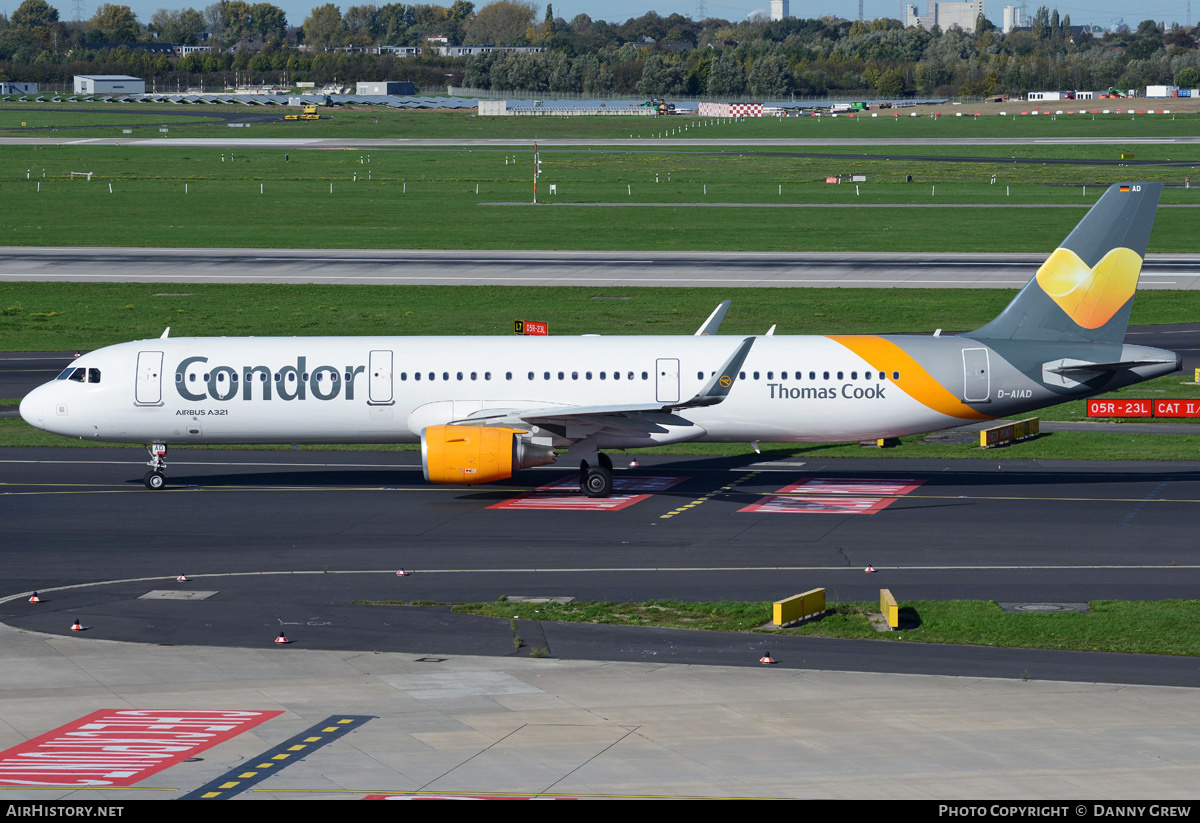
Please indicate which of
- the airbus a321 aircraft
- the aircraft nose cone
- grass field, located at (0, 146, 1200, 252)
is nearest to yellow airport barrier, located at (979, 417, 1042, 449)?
the airbus a321 aircraft

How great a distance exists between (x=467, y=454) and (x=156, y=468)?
10.6 metres

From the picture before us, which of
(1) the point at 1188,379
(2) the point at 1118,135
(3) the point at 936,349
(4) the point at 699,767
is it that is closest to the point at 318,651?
(4) the point at 699,767

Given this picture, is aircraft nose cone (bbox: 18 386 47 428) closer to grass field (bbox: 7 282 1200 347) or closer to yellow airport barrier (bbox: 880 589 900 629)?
grass field (bbox: 7 282 1200 347)

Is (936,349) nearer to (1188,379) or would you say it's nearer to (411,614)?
(411,614)

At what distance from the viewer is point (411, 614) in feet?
96.1

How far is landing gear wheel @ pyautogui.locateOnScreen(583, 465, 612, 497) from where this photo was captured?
40281 mm

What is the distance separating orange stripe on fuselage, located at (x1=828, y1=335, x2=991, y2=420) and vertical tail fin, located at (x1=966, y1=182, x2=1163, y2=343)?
2.75 metres

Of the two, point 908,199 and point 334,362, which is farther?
point 908,199

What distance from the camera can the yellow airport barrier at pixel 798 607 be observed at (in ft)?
92.0

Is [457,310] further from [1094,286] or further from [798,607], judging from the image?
[798,607]

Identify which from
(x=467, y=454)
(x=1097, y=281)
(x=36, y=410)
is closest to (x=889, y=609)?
(x=467, y=454)

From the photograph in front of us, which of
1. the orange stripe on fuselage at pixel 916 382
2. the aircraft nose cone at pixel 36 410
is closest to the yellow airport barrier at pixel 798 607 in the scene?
the orange stripe on fuselage at pixel 916 382

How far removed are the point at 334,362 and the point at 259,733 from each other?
1970 centimetres

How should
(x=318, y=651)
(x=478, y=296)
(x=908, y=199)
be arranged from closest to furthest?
(x=318, y=651) < (x=478, y=296) < (x=908, y=199)
